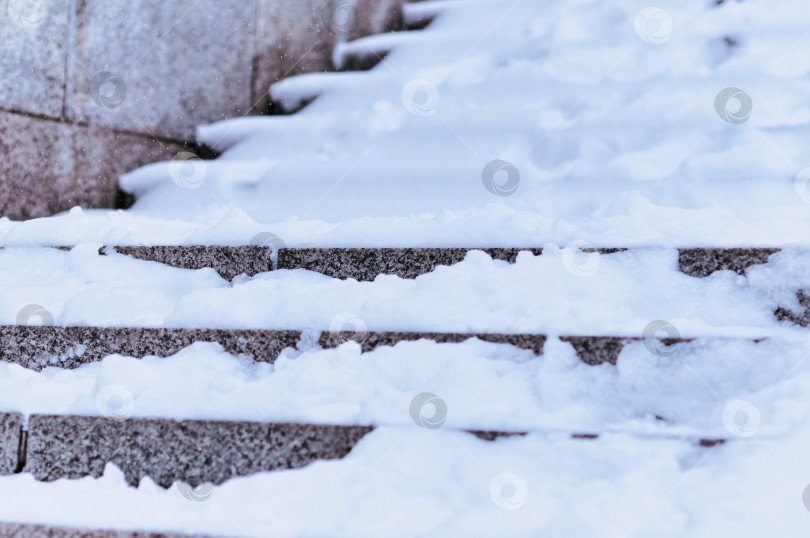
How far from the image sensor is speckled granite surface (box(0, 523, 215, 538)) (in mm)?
1169

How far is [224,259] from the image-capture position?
1532 mm

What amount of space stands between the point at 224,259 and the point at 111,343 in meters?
0.31

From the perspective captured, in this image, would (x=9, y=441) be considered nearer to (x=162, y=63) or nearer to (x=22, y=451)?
(x=22, y=451)

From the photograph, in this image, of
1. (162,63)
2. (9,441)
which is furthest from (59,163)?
(9,441)

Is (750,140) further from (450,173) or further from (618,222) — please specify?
(450,173)

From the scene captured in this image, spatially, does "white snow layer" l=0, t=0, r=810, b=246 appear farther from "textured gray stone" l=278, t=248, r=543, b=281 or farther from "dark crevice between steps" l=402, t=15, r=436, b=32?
"dark crevice between steps" l=402, t=15, r=436, b=32

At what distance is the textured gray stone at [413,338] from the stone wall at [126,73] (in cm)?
138

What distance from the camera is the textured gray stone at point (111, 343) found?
1355 millimetres

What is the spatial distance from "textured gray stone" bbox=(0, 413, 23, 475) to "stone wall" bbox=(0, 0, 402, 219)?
0.97 meters

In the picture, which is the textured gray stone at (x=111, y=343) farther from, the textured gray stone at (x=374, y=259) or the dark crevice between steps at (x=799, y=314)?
the dark crevice between steps at (x=799, y=314)

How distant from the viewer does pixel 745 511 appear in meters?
1.03

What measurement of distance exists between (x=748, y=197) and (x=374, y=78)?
1455mm

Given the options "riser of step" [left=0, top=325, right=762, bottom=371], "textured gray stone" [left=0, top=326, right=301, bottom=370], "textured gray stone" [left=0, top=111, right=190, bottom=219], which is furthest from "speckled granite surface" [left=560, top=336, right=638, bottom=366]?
"textured gray stone" [left=0, top=111, right=190, bottom=219]

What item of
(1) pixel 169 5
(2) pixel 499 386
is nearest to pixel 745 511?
(2) pixel 499 386
